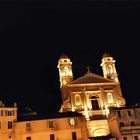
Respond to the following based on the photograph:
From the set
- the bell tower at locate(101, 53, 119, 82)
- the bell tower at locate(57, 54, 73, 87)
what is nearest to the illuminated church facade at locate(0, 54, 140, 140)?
the bell tower at locate(57, 54, 73, 87)

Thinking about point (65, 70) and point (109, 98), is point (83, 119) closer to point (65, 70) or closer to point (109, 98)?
point (109, 98)

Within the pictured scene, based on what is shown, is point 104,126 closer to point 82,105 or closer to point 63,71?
point 82,105

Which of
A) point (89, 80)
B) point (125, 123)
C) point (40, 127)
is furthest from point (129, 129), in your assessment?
point (89, 80)

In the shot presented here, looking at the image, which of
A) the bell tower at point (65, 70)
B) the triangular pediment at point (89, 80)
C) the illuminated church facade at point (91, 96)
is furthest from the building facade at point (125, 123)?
the bell tower at point (65, 70)

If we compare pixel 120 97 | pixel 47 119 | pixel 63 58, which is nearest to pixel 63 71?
pixel 63 58

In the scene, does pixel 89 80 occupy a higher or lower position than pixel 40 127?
higher

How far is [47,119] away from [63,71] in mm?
21945

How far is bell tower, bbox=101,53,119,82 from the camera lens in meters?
75.1

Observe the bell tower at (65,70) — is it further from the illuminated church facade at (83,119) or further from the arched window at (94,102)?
the arched window at (94,102)

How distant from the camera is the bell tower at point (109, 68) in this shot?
7512cm

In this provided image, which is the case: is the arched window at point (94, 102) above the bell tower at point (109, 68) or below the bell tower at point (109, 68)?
below

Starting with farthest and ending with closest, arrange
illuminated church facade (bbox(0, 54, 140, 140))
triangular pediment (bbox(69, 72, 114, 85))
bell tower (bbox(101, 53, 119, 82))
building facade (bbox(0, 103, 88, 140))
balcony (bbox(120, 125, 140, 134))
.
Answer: bell tower (bbox(101, 53, 119, 82))
triangular pediment (bbox(69, 72, 114, 85))
balcony (bbox(120, 125, 140, 134))
illuminated church facade (bbox(0, 54, 140, 140))
building facade (bbox(0, 103, 88, 140))

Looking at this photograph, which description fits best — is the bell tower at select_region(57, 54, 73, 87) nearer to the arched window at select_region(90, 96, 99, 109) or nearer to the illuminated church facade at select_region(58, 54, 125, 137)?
Answer: the illuminated church facade at select_region(58, 54, 125, 137)

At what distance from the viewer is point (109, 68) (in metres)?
76.3
